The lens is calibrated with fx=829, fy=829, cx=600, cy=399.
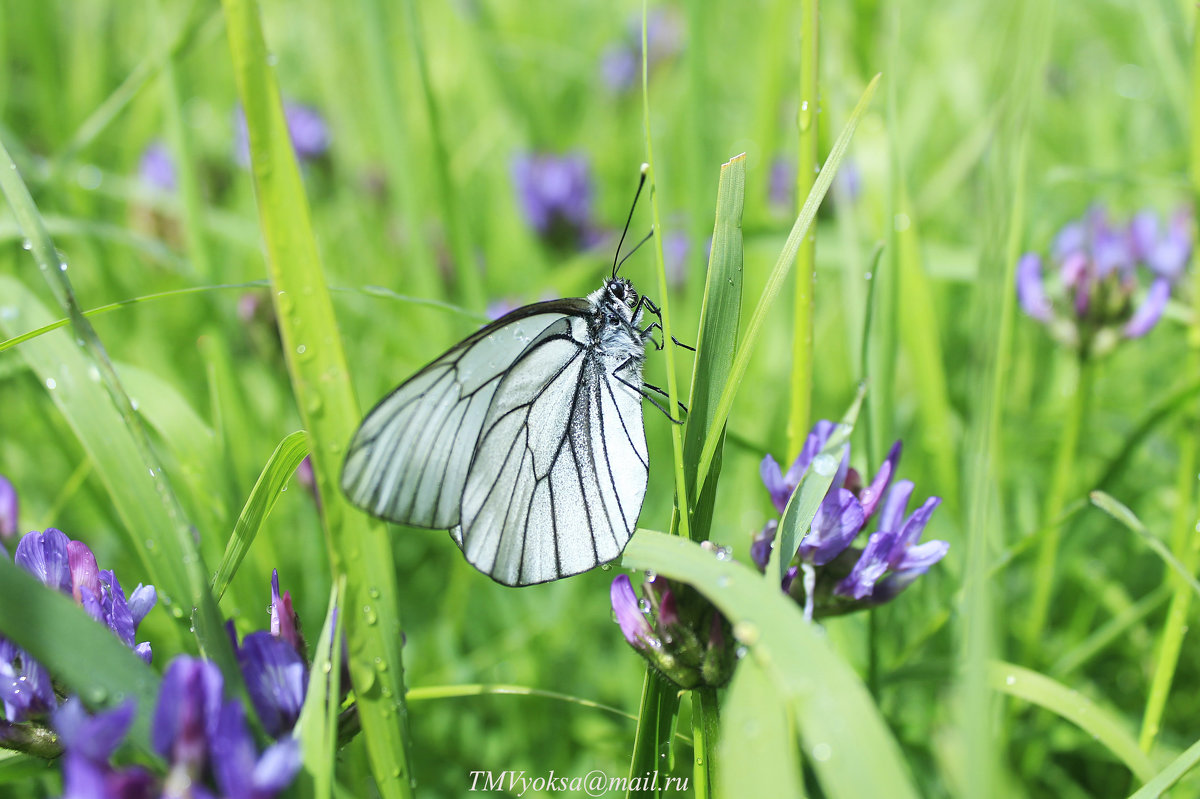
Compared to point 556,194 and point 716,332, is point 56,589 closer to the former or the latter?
point 716,332

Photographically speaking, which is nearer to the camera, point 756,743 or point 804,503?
point 756,743

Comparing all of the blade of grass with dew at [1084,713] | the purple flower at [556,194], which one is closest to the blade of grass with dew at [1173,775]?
the blade of grass with dew at [1084,713]

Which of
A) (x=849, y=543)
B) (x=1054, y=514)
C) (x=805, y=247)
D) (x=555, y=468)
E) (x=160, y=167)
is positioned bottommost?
(x=1054, y=514)

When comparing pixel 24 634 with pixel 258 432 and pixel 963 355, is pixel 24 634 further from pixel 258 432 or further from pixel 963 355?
pixel 963 355

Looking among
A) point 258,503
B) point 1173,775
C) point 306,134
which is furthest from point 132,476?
point 306,134

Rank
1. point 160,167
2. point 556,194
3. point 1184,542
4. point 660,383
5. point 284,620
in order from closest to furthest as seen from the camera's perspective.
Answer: point 284,620 < point 1184,542 < point 660,383 < point 556,194 < point 160,167

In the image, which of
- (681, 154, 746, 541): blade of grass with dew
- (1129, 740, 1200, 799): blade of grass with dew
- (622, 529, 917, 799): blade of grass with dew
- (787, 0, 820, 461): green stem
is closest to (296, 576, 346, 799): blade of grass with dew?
(622, 529, 917, 799): blade of grass with dew

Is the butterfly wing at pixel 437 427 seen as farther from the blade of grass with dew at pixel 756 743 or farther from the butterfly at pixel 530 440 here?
the blade of grass with dew at pixel 756 743
